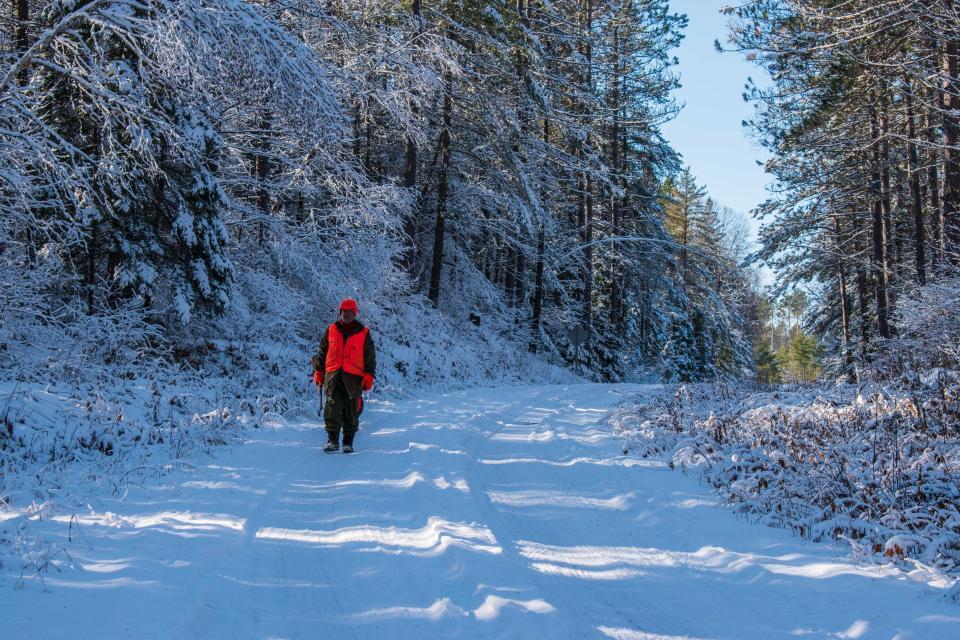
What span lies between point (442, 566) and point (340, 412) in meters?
4.15

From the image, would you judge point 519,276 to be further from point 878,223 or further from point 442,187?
point 878,223

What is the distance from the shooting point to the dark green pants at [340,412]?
7.99 meters

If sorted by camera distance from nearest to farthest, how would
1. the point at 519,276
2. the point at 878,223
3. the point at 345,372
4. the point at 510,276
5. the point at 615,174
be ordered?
the point at 345,372 < the point at 878,223 < the point at 615,174 < the point at 519,276 < the point at 510,276

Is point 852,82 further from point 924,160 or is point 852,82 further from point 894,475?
point 894,475

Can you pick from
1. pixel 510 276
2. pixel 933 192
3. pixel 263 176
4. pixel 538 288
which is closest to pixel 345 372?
pixel 263 176

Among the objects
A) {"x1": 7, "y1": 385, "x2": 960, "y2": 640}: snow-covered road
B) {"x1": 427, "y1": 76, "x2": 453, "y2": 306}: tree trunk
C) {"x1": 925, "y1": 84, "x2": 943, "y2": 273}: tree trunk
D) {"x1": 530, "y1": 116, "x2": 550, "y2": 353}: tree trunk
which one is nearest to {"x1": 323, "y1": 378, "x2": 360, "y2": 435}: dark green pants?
{"x1": 7, "y1": 385, "x2": 960, "y2": 640}: snow-covered road

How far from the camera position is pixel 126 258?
1038 centimetres

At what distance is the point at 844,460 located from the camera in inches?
232

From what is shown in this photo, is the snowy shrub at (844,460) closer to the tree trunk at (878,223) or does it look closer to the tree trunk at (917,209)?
the tree trunk at (917,209)

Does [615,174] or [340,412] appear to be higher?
[615,174]

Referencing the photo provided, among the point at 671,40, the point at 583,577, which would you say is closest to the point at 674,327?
the point at 671,40

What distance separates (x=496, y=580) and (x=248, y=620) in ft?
5.17

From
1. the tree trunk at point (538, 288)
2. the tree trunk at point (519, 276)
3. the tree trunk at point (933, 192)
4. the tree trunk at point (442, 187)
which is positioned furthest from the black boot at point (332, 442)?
the tree trunk at point (519, 276)

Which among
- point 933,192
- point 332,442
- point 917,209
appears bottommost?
point 332,442
